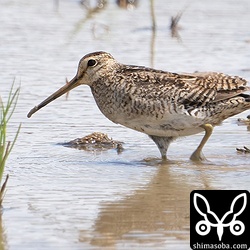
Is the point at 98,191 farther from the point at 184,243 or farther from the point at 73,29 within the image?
the point at 73,29

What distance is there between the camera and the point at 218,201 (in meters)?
7.38

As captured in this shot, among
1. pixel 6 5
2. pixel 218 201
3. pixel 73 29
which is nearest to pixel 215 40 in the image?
pixel 73 29

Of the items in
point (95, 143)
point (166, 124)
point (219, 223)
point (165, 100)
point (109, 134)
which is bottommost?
point (109, 134)

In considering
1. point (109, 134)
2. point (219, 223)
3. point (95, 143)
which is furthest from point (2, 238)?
point (109, 134)

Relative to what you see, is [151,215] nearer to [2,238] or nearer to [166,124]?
[2,238]

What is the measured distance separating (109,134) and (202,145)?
1.16 m

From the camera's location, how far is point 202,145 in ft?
29.9

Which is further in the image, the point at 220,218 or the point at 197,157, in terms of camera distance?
the point at 197,157

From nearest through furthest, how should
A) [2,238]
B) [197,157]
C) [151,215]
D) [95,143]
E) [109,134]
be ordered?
[2,238] → [151,215] → [197,157] → [95,143] → [109,134]

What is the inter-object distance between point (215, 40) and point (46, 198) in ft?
23.5

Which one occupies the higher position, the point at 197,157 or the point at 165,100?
the point at 165,100

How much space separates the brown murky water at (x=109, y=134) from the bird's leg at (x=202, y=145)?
0.36 feet

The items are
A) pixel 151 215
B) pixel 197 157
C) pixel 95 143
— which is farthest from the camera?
pixel 95 143

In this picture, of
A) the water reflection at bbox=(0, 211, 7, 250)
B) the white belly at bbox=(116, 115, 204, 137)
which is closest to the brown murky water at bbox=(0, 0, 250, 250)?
the water reflection at bbox=(0, 211, 7, 250)
